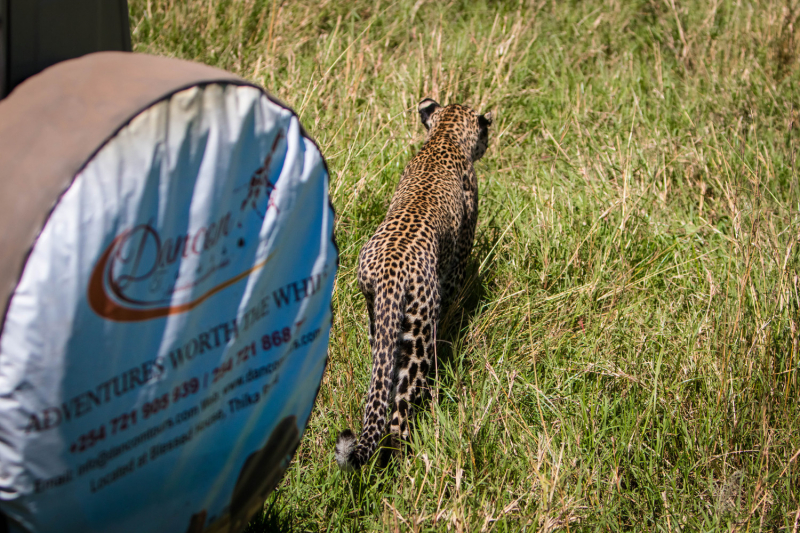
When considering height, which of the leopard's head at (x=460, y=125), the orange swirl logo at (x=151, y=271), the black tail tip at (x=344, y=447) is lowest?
the black tail tip at (x=344, y=447)

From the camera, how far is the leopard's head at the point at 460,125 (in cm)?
465

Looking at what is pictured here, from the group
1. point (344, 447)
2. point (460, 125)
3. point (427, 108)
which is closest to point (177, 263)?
point (344, 447)

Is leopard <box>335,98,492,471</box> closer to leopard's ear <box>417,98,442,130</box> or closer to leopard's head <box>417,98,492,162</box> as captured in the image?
leopard's head <box>417,98,492,162</box>

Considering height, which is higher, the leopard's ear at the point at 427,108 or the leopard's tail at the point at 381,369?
the leopard's ear at the point at 427,108

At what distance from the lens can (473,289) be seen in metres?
4.27

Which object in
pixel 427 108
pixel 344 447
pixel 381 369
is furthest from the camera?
pixel 427 108

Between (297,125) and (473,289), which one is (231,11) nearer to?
(473,289)

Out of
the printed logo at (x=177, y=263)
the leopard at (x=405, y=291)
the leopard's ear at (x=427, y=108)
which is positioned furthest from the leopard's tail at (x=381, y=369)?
the leopard's ear at (x=427, y=108)

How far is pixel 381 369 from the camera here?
3.09 metres

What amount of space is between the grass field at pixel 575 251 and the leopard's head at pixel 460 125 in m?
0.36

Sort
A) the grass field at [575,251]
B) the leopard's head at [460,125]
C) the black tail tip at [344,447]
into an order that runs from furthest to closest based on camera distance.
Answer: the leopard's head at [460,125] < the grass field at [575,251] < the black tail tip at [344,447]

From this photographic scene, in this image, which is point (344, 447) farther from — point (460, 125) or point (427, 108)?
point (427, 108)

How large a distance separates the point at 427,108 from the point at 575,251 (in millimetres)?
1484

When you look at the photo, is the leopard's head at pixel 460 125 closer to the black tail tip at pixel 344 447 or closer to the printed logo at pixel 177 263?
the black tail tip at pixel 344 447
